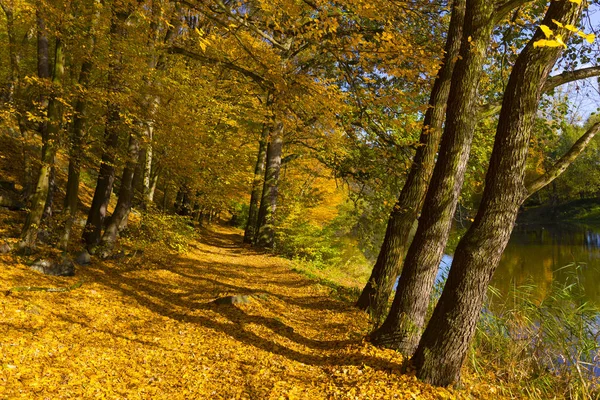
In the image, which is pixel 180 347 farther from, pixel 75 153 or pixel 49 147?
pixel 75 153

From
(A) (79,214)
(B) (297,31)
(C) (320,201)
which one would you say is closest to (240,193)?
(C) (320,201)

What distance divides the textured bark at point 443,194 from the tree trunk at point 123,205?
21.0 feet

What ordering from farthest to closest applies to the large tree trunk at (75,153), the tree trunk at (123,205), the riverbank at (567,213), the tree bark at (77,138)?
the riverbank at (567,213) → the tree trunk at (123,205) → the large tree trunk at (75,153) → the tree bark at (77,138)

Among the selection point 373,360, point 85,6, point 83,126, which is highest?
point 85,6

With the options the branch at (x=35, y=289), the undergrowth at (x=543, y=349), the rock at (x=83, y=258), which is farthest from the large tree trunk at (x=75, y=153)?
the undergrowth at (x=543, y=349)

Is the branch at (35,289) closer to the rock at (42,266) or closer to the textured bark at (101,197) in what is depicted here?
the rock at (42,266)

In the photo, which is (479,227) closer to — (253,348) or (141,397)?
(253,348)

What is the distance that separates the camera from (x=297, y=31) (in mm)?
5797

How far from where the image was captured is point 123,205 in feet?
31.2

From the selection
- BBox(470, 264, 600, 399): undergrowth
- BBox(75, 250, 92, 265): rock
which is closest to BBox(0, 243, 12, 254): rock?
BBox(75, 250, 92, 265): rock

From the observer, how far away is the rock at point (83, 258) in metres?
7.75

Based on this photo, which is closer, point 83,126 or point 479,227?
point 479,227

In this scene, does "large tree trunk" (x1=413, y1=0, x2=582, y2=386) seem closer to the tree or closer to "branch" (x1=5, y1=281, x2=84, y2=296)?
the tree

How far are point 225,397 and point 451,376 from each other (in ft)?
7.08
